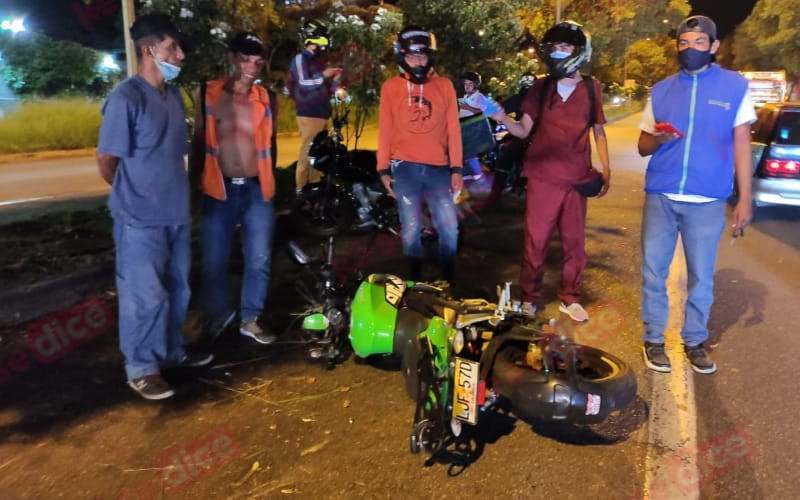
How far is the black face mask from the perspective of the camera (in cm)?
379

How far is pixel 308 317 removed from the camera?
3979 mm

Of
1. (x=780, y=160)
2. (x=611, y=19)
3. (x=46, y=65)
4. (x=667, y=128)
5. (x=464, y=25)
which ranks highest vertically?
(x=611, y=19)

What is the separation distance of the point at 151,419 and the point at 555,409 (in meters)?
2.14

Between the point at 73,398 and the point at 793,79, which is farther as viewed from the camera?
the point at 793,79

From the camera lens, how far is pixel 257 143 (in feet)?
13.8

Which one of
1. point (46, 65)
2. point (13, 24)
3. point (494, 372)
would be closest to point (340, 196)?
point (494, 372)

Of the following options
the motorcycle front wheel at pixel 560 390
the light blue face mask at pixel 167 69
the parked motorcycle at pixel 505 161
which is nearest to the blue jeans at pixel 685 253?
the motorcycle front wheel at pixel 560 390

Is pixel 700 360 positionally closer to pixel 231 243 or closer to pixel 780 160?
pixel 231 243

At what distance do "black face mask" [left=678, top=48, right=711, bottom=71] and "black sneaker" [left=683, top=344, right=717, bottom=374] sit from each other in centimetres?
175

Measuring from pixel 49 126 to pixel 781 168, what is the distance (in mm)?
16943

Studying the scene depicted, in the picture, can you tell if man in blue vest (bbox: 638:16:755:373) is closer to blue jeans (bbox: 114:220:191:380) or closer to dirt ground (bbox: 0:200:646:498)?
dirt ground (bbox: 0:200:646:498)

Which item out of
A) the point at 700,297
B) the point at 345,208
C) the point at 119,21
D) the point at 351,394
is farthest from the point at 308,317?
the point at 119,21

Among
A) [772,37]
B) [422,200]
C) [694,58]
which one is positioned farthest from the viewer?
[772,37]

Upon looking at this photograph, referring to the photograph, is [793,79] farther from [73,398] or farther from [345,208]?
[73,398]
